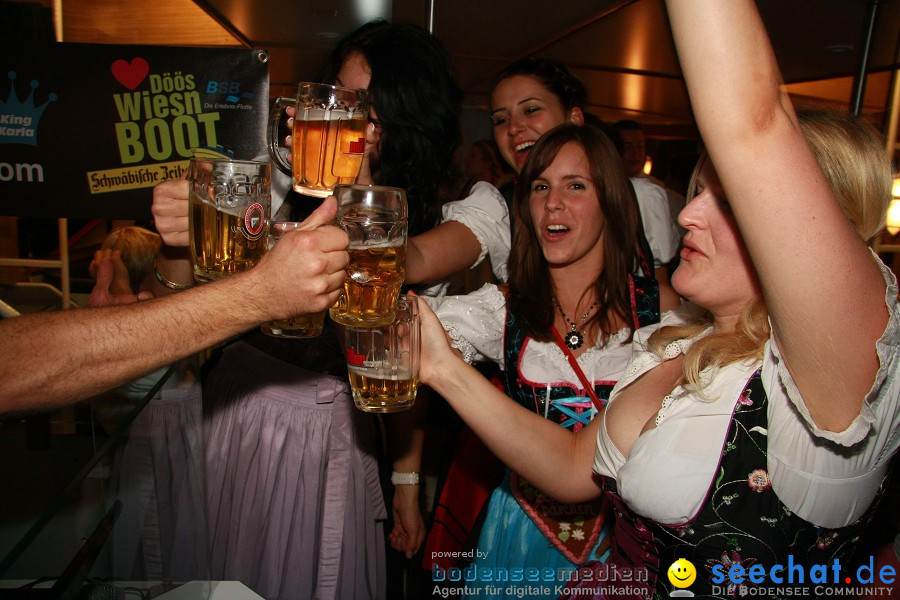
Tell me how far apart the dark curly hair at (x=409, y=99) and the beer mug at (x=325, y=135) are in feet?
2.05

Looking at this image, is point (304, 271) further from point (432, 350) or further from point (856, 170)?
point (856, 170)

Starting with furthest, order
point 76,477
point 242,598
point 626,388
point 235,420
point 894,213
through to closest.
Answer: point 894,213, point 235,420, point 626,388, point 242,598, point 76,477

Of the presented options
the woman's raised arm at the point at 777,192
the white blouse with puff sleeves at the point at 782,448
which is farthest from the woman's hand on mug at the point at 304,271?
the white blouse with puff sleeves at the point at 782,448

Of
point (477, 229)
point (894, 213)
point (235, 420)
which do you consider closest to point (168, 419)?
point (235, 420)

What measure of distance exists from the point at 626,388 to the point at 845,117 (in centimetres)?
68

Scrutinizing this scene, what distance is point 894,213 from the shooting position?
10.4ft

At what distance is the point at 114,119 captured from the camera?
2.12 meters

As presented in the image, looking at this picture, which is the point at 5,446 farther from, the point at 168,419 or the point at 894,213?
the point at 894,213

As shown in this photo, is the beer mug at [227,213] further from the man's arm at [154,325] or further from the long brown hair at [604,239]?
the long brown hair at [604,239]

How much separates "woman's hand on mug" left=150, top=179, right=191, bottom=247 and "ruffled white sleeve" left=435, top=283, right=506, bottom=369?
80cm

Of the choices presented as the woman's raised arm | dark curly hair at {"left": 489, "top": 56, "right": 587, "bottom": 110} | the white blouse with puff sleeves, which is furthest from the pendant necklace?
the woman's raised arm

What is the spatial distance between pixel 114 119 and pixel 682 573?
6.94 feet

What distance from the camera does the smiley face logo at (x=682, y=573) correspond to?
3.85 feet

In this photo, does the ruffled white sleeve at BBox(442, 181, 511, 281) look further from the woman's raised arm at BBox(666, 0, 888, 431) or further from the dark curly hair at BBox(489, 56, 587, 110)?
the woman's raised arm at BBox(666, 0, 888, 431)
